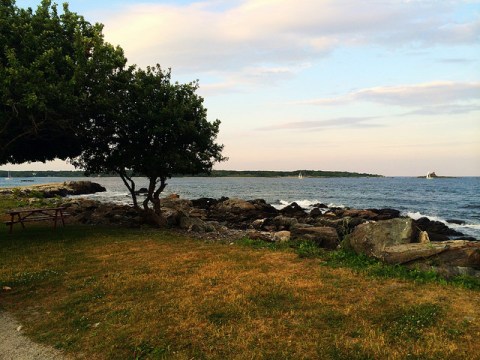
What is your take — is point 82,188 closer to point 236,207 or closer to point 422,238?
point 236,207

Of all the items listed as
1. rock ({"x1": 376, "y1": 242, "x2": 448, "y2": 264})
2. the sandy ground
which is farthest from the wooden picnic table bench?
rock ({"x1": 376, "y1": 242, "x2": 448, "y2": 264})

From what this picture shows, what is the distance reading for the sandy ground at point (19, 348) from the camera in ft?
22.5

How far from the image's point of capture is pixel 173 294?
9.83 m

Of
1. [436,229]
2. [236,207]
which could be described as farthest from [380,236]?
[236,207]

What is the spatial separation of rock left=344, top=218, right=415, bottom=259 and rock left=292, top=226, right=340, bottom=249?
3114 mm

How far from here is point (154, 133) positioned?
856 inches

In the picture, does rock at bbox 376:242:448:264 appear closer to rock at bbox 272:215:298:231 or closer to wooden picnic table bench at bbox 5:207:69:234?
rock at bbox 272:215:298:231

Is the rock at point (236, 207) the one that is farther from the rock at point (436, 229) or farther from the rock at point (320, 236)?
the rock at point (320, 236)

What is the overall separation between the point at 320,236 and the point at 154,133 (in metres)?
11.8

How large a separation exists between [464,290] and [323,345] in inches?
216

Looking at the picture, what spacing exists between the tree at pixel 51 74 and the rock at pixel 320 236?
12.8 m

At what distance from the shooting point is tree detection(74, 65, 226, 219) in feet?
71.1

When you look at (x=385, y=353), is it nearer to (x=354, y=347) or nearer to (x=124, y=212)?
(x=354, y=347)

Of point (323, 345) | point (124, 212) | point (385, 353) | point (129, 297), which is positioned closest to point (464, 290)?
point (385, 353)
